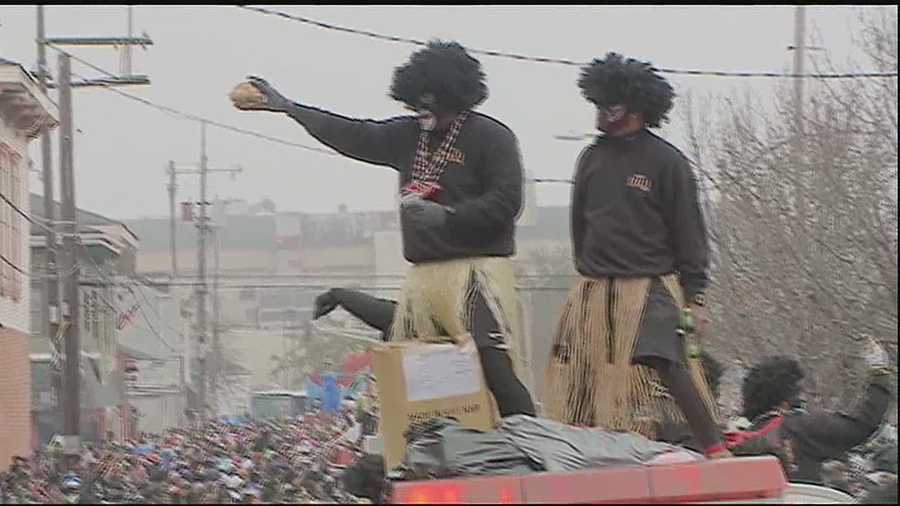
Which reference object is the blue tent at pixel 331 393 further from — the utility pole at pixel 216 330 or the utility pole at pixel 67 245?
the utility pole at pixel 67 245

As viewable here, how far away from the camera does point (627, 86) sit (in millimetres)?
4188

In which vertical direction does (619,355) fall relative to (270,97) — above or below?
below

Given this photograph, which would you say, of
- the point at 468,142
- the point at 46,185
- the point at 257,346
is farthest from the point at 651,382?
the point at 257,346

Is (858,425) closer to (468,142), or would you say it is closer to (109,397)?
(468,142)

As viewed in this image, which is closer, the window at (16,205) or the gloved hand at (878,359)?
the gloved hand at (878,359)

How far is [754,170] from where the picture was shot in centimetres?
1509

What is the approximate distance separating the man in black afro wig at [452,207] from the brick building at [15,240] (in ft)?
53.8

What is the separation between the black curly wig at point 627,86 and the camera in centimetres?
419

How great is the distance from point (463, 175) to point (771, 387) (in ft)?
6.46

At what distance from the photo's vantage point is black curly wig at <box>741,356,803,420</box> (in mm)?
5641

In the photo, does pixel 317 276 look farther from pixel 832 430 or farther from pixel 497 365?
pixel 497 365

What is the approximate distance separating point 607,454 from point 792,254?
10485 millimetres

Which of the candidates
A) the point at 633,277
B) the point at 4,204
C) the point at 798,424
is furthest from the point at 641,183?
the point at 4,204

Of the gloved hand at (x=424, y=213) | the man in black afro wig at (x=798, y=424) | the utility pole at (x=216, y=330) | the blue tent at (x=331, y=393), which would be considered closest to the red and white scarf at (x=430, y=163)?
the gloved hand at (x=424, y=213)
